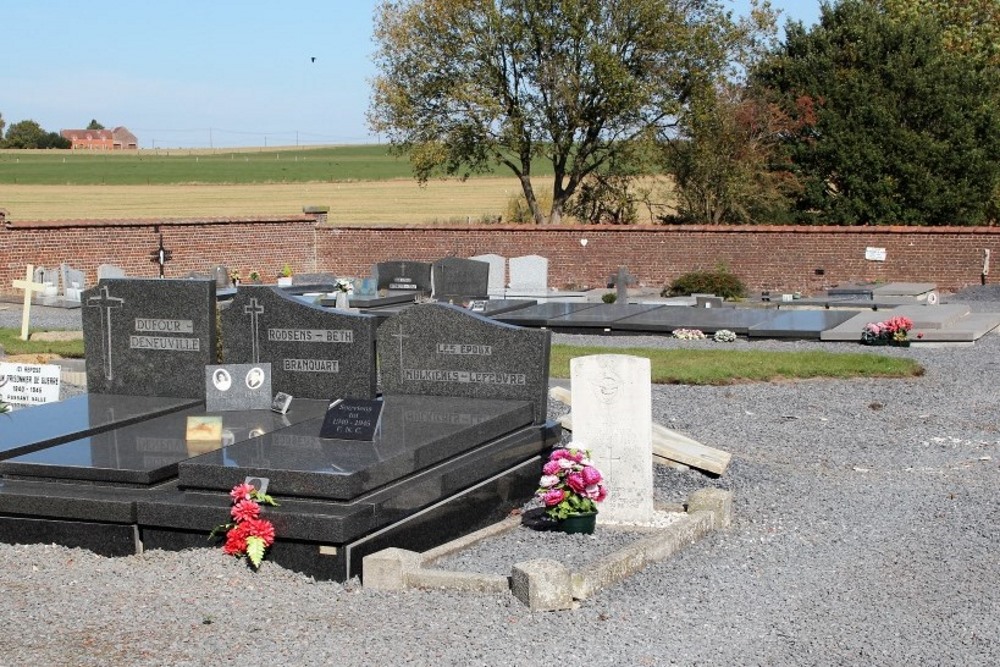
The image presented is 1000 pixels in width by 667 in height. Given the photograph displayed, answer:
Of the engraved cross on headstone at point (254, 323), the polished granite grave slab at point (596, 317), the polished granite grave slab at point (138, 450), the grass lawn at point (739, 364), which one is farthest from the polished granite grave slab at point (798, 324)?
the polished granite grave slab at point (138, 450)

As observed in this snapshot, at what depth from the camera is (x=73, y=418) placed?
364 inches

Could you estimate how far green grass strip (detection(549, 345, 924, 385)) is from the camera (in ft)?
45.3

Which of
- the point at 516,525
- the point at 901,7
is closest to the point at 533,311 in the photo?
the point at 516,525

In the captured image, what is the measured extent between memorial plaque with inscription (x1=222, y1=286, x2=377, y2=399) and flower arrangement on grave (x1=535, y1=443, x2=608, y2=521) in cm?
223

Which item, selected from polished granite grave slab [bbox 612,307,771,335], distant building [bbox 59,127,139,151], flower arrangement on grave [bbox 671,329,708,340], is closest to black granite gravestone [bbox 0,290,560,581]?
flower arrangement on grave [bbox 671,329,708,340]

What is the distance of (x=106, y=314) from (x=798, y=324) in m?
11.0

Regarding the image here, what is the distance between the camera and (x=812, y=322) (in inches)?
733

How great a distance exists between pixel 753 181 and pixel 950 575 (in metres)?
27.8

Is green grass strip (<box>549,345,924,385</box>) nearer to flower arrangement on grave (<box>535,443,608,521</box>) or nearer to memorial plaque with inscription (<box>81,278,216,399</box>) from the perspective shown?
memorial plaque with inscription (<box>81,278,216,399</box>)

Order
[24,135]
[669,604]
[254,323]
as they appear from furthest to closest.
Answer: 1. [24,135]
2. [254,323]
3. [669,604]

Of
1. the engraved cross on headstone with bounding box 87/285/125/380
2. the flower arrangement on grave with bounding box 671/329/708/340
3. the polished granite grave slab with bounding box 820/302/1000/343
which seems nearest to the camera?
the engraved cross on headstone with bounding box 87/285/125/380

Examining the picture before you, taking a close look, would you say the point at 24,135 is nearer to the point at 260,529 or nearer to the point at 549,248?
the point at 549,248

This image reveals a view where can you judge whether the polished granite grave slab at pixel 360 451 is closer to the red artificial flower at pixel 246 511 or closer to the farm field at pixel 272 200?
the red artificial flower at pixel 246 511

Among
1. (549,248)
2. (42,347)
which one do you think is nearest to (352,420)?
(42,347)
